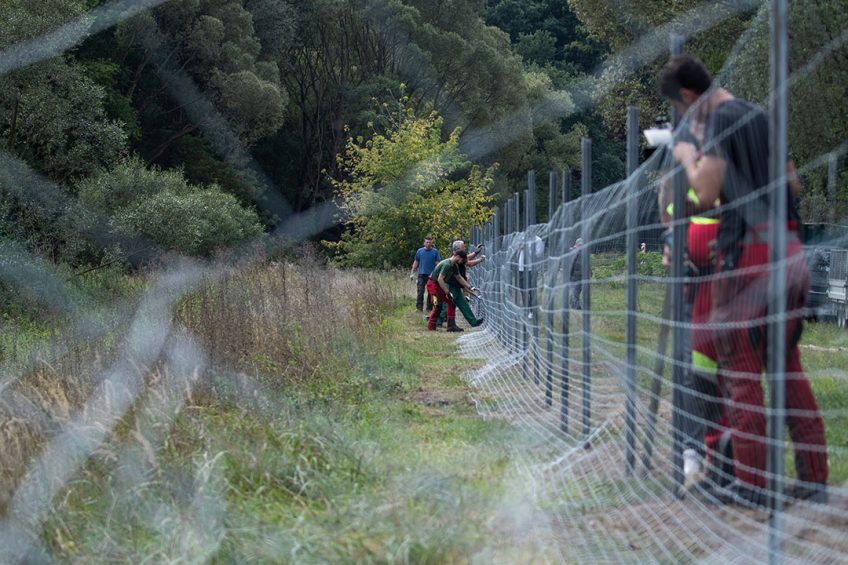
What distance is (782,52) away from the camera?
13.8ft

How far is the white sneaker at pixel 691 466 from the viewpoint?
19.5ft

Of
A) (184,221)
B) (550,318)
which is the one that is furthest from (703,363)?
(184,221)

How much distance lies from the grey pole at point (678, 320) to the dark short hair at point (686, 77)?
1.30 ft

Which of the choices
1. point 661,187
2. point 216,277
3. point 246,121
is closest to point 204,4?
point 246,121

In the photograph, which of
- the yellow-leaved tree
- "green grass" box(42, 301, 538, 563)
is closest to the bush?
the yellow-leaved tree

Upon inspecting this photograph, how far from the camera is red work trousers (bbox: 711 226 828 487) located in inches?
210

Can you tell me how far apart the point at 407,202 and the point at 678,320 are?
2695 cm

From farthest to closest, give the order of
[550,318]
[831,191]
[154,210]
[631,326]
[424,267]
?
[154,210] → [424,267] → [831,191] → [550,318] → [631,326]

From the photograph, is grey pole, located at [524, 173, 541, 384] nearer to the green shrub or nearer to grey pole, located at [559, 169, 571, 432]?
grey pole, located at [559, 169, 571, 432]

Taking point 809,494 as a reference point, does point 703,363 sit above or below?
above

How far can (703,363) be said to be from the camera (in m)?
5.91

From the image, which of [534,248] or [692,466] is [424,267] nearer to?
[534,248]

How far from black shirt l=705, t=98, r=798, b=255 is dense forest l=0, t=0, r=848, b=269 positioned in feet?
19.9

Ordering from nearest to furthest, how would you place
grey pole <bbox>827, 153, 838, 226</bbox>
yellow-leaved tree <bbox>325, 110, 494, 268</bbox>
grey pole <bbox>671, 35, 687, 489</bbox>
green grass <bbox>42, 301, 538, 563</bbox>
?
green grass <bbox>42, 301, 538, 563</bbox>, grey pole <bbox>671, 35, 687, 489</bbox>, grey pole <bbox>827, 153, 838, 226</bbox>, yellow-leaved tree <bbox>325, 110, 494, 268</bbox>
